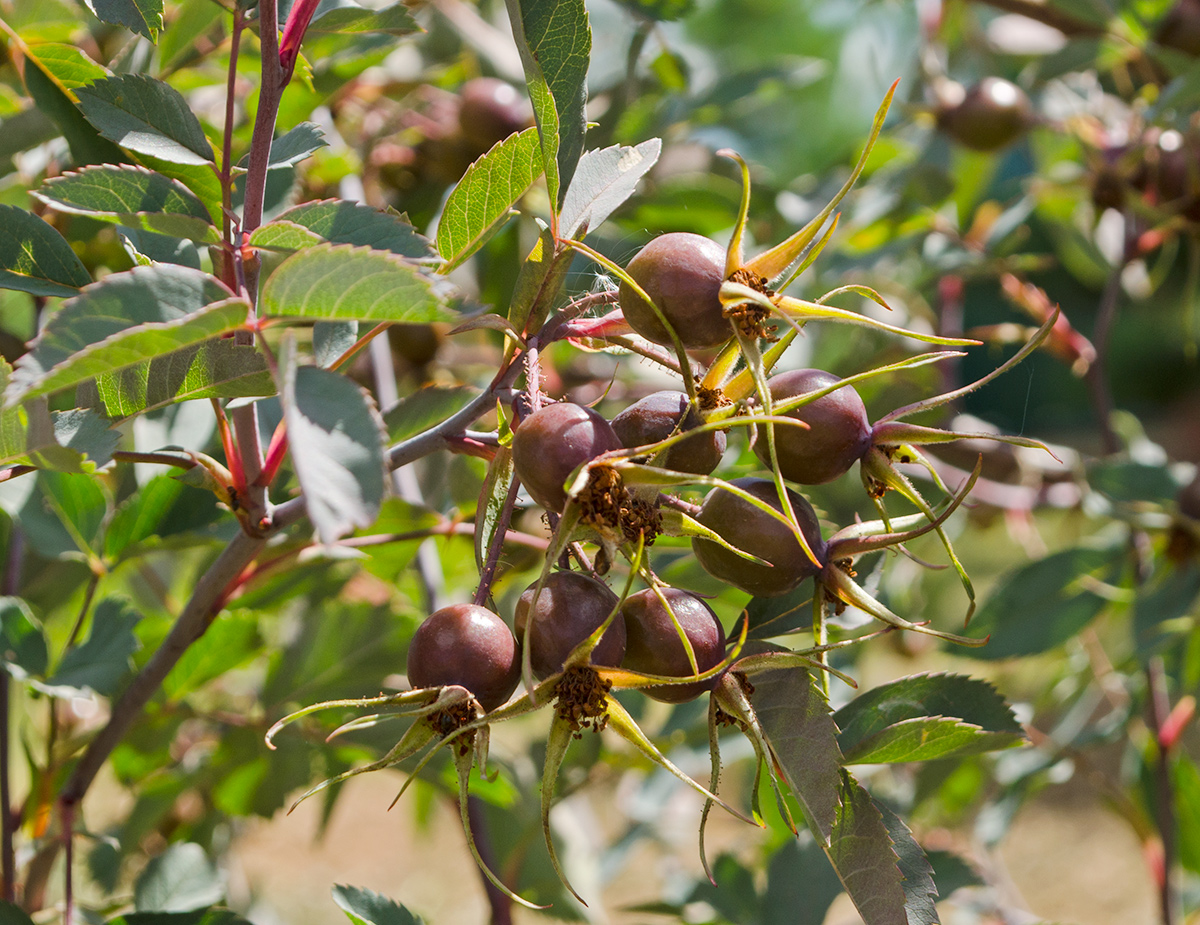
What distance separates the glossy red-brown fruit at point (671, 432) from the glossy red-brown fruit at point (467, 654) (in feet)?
→ 0.31

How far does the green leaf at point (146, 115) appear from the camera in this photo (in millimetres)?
445

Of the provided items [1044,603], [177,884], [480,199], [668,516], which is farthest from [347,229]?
[1044,603]

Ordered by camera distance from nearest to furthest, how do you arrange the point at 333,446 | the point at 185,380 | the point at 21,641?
1. the point at 333,446
2. the point at 185,380
3. the point at 21,641

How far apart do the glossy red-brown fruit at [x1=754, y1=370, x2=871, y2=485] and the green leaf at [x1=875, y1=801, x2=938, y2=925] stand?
0.15 meters

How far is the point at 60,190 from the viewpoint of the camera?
407 millimetres

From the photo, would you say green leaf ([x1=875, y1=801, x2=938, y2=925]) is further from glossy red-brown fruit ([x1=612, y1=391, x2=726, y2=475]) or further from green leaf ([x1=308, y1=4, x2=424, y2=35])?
green leaf ([x1=308, y1=4, x2=424, y2=35])

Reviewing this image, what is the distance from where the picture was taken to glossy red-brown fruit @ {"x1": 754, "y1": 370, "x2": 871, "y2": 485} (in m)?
0.42

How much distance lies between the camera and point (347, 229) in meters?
0.41

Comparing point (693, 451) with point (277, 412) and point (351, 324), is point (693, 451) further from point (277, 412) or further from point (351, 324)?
point (277, 412)

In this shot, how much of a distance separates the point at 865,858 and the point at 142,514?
475 mm

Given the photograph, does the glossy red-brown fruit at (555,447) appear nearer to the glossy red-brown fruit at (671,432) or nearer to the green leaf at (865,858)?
the glossy red-brown fruit at (671,432)

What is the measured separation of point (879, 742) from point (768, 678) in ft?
0.26

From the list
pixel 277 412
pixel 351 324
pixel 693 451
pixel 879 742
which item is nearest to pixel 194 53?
pixel 277 412

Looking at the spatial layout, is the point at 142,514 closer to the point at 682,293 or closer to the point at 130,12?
the point at 130,12
